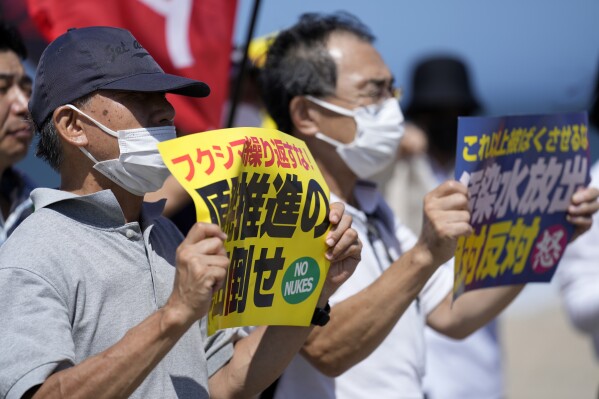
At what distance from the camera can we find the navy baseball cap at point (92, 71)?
8.36ft

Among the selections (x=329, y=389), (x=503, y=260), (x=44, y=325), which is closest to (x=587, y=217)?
(x=503, y=260)

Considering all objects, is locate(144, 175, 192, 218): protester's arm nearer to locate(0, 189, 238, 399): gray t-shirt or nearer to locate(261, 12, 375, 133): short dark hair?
locate(261, 12, 375, 133): short dark hair

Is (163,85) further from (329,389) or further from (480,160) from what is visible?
(329,389)

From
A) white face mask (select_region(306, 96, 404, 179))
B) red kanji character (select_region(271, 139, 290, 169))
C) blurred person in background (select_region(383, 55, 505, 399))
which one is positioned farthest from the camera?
blurred person in background (select_region(383, 55, 505, 399))

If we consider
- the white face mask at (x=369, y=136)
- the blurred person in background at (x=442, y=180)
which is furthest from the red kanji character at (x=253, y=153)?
the blurred person in background at (x=442, y=180)

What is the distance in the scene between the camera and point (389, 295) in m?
3.07

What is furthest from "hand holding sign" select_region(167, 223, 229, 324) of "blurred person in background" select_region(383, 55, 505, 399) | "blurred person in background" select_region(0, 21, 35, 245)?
"blurred person in background" select_region(383, 55, 505, 399)

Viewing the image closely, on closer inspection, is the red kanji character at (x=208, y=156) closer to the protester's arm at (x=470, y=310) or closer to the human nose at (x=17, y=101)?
the human nose at (x=17, y=101)

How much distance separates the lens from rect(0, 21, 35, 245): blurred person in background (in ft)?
11.3

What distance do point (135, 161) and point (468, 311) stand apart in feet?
5.32

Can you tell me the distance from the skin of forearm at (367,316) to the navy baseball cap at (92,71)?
0.83m

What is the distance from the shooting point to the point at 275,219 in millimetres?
2625

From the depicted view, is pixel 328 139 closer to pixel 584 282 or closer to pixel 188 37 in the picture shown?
pixel 584 282

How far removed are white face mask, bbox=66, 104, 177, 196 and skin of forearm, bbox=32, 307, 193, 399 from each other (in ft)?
1.43
